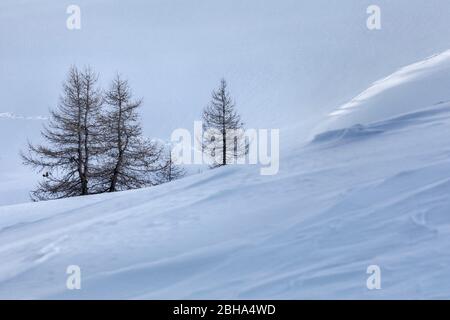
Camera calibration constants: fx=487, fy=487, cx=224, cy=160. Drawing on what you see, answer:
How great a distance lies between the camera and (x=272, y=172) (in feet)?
16.9

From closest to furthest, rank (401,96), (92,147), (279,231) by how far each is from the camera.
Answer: (279,231) → (401,96) → (92,147)

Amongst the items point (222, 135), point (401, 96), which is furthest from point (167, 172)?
point (401, 96)

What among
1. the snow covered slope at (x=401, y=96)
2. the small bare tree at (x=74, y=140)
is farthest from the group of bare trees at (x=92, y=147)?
the snow covered slope at (x=401, y=96)

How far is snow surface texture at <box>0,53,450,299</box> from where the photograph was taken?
301 centimetres

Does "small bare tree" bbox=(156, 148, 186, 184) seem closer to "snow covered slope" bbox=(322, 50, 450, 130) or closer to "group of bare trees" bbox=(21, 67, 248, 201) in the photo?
"group of bare trees" bbox=(21, 67, 248, 201)

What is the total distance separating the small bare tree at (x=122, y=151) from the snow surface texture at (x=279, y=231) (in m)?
16.5

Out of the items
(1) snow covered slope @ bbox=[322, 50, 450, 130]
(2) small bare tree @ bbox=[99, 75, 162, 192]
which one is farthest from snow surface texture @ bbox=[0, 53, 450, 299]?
(2) small bare tree @ bbox=[99, 75, 162, 192]

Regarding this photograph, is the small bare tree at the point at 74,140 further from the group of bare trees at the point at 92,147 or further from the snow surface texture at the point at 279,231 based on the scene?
the snow surface texture at the point at 279,231

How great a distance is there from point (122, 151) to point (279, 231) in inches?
772

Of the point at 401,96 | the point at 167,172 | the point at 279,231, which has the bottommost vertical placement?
the point at 279,231

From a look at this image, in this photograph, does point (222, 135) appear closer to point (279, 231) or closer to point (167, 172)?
point (167, 172)

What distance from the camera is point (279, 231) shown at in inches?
145
